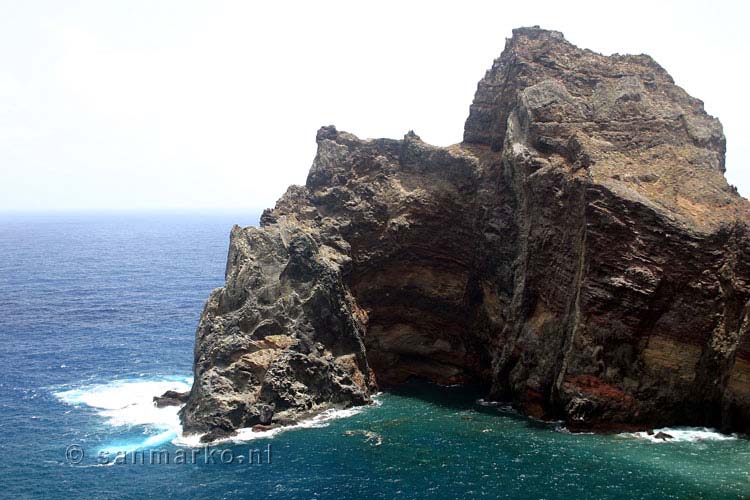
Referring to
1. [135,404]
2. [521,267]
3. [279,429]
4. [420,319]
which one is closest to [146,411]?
[135,404]

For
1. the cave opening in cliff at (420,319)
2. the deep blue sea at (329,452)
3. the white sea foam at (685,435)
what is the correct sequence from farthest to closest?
the cave opening in cliff at (420,319), the white sea foam at (685,435), the deep blue sea at (329,452)

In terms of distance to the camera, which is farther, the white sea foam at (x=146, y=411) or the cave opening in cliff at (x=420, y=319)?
the cave opening in cliff at (x=420, y=319)

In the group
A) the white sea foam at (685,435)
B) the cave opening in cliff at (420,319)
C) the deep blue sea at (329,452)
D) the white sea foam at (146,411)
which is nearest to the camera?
the deep blue sea at (329,452)

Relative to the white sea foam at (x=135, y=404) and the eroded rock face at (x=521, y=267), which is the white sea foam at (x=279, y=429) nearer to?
the eroded rock face at (x=521, y=267)

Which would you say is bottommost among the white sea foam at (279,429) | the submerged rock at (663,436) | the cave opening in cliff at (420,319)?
the white sea foam at (279,429)

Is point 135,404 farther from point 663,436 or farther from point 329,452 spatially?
point 663,436

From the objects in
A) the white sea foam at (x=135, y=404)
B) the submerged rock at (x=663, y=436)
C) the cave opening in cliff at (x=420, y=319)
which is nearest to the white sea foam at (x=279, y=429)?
the white sea foam at (x=135, y=404)

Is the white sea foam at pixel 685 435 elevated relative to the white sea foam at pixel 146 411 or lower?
elevated
